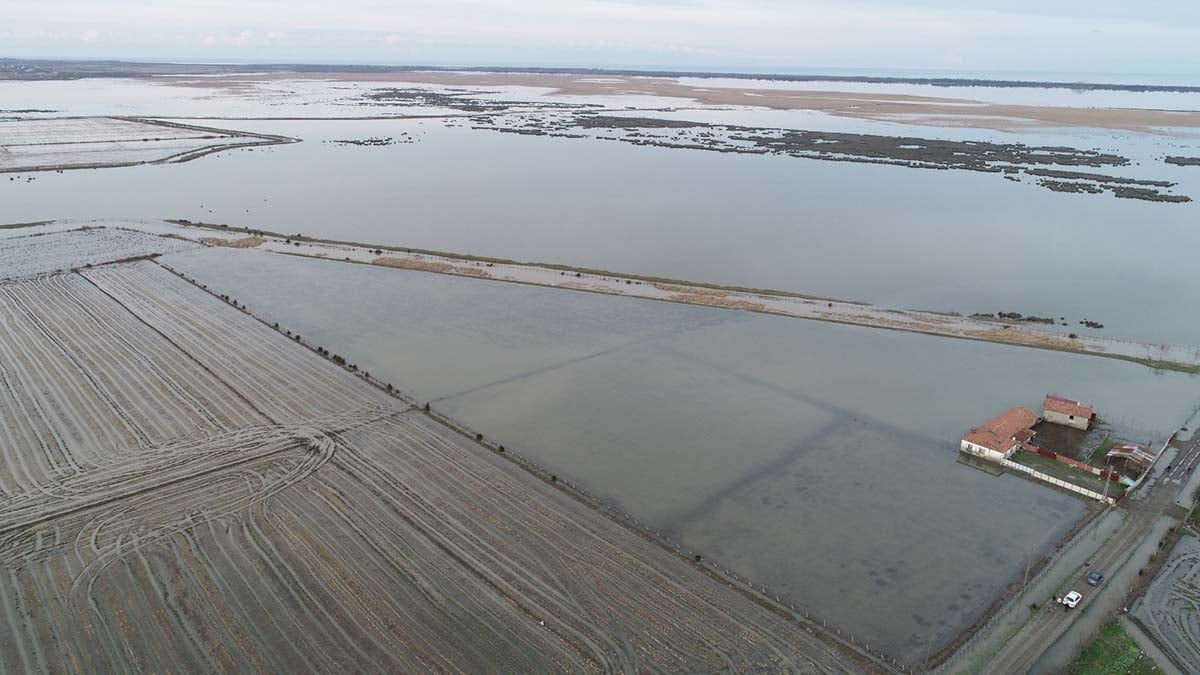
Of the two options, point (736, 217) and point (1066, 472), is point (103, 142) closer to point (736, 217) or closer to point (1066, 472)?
point (736, 217)

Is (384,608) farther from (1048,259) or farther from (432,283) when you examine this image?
(1048,259)

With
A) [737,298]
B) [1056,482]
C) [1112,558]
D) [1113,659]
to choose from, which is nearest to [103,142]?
[737,298]

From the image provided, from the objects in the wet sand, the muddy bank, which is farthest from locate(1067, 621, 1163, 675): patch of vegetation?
the wet sand

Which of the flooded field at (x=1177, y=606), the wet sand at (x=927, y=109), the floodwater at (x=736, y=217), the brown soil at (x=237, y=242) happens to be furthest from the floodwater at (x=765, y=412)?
the wet sand at (x=927, y=109)

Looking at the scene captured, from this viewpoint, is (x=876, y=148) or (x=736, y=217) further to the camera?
(x=876, y=148)

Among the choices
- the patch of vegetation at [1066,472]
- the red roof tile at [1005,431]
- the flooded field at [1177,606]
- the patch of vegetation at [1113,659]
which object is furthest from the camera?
the red roof tile at [1005,431]

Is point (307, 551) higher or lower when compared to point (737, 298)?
lower

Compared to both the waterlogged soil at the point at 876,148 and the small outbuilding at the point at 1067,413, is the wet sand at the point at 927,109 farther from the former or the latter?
the small outbuilding at the point at 1067,413
